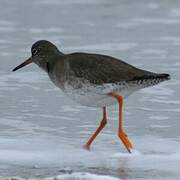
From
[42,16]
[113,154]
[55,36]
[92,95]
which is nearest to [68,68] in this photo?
[92,95]

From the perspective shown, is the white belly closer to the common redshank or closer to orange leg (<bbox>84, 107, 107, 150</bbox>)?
the common redshank

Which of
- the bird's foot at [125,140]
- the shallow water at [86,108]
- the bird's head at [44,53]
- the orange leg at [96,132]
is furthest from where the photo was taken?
the bird's head at [44,53]

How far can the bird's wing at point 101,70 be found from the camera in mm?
8055

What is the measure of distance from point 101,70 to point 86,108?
5.09 ft

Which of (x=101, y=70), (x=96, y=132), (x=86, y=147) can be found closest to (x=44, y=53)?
(x=101, y=70)

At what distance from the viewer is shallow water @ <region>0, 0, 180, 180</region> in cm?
741

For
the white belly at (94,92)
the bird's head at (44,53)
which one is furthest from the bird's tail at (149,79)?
the bird's head at (44,53)

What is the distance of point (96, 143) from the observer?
27.2 feet

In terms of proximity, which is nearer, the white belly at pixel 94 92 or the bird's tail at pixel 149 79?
the bird's tail at pixel 149 79

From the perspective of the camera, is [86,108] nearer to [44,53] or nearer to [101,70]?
[44,53]

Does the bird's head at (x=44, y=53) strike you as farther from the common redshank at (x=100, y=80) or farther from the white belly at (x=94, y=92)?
the white belly at (x=94, y=92)

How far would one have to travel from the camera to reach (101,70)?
26.7 feet

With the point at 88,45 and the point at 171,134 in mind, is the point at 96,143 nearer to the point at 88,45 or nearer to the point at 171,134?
the point at 171,134

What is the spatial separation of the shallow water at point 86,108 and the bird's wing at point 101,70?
0.66 m
